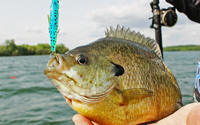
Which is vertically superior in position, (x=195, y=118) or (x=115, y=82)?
(x=115, y=82)

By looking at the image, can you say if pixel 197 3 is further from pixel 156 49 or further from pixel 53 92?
pixel 53 92

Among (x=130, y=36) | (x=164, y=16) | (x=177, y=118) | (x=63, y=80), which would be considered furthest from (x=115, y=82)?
(x=164, y=16)

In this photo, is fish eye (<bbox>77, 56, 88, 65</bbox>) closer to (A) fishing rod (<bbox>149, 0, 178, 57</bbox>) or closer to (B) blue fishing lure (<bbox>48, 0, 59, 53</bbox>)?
(B) blue fishing lure (<bbox>48, 0, 59, 53</bbox>)

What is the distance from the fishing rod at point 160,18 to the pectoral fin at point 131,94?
2764 millimetres

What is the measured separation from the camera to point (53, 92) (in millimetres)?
15156

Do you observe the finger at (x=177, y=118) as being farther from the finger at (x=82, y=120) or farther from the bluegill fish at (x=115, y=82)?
the finger at (x=82, y=120)

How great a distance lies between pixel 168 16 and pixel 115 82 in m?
3.23

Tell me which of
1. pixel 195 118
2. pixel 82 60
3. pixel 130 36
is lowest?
pixel 195 118

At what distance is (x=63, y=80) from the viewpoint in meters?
1.37

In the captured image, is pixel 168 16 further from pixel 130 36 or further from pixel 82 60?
pixel 82 60

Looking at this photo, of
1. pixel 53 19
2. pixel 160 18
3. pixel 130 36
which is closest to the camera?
pixel 53 19

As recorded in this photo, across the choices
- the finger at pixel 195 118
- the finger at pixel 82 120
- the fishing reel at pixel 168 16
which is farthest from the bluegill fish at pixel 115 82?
the fishing reel at pixel 168 16

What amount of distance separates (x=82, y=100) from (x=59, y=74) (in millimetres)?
284

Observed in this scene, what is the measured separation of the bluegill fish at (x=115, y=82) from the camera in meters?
1.39
